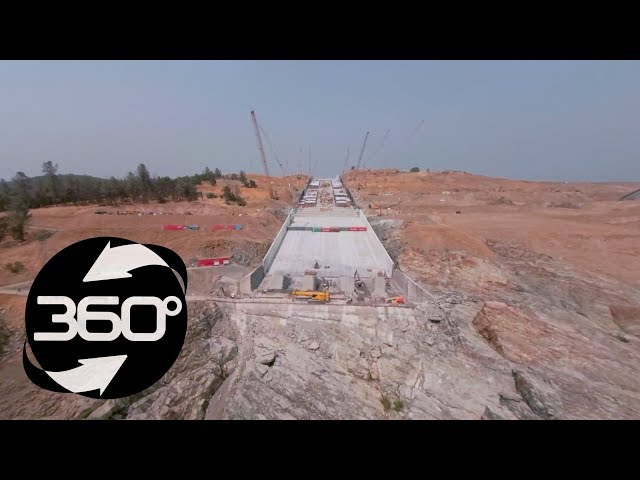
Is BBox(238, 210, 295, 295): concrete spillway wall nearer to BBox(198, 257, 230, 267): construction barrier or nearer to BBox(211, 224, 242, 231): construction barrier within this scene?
BBox(198, 257, 230, 267): construction barrier

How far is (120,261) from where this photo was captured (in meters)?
6.07

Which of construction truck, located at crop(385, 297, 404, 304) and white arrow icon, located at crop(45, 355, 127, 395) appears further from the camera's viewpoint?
construction truck, located at crop(385, 297, 404, 304)

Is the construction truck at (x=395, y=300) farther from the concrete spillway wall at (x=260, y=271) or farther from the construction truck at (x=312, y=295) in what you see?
the concrete spillway wall at (x=260, y=271)

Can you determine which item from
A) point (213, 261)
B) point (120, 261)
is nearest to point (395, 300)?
point (213, 261)

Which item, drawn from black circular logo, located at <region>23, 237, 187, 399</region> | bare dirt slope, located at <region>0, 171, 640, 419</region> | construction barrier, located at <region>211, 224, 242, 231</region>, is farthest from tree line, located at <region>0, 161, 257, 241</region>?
black circular logo, located at <region>23, 237, 187, 399</region>

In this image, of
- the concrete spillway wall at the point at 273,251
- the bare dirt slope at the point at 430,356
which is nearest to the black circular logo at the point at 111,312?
the bare dirt slope at the point at 430,356

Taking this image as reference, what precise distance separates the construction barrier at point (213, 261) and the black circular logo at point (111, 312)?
12.5 meters

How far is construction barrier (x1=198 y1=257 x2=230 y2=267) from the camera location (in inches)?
744

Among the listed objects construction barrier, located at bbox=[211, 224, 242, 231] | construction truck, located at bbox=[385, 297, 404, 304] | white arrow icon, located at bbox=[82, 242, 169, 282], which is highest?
white arrow icon, located at bbox=[82, 242, 169, 282]

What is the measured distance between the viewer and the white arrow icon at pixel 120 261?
5.52 meters

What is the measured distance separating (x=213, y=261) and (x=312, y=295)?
7.62m
